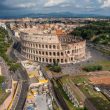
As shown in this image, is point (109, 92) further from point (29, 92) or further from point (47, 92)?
point (29, 92)

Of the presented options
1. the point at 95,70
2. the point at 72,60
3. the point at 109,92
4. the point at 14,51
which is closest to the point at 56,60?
the point at 72,60

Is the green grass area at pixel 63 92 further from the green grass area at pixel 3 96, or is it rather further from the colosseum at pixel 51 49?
the colosseum at pixel 51 49

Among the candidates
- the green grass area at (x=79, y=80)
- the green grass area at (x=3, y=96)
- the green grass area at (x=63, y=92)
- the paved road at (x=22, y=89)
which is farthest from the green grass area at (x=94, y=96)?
the green grass area at (x=3, y=96)

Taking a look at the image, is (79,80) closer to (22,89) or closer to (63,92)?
(63,92)

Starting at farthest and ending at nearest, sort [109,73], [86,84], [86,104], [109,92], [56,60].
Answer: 1. [56,60]
2. [109,73]
3. [86,84]
4. [109,92]
5. [86,104]

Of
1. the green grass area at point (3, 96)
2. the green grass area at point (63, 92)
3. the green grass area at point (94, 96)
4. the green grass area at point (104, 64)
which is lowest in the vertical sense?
the green grass area at point (104, 64)

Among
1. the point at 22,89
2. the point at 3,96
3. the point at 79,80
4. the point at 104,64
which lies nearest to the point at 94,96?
the point at 79,80

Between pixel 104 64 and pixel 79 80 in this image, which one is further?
pixel 104 64

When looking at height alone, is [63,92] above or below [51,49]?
below
